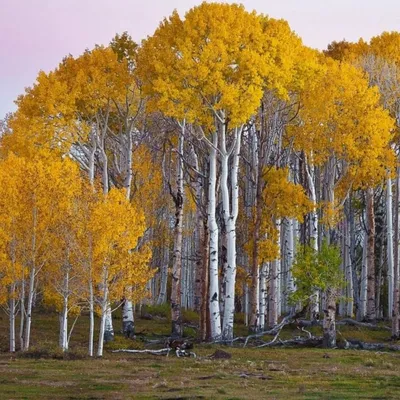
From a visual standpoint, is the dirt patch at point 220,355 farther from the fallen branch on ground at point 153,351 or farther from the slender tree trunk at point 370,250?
the slender tree trunk at point 370,250

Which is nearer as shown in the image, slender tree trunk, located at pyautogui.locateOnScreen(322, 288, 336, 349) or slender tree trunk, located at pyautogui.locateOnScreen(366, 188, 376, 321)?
slender tree trunk, located at pyautogui.locateOnScreen(322, 288, 336, 349)

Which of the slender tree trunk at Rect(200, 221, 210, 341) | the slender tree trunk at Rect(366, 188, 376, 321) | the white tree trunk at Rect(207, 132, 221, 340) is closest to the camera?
the white tree trunk at Rect(207, 132, 221, 340)

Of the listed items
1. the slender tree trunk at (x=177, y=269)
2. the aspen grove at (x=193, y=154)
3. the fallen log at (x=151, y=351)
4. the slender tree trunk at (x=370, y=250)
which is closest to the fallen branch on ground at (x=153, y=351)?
the fallen log at (x=151, y=351)

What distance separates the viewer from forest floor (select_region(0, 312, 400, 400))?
1962 cm

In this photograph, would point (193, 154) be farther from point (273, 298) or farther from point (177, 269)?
point (273, 298)

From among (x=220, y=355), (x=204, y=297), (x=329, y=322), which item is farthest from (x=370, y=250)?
(x=220, y=355)

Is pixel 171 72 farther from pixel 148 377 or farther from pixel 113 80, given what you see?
pixel 148 377

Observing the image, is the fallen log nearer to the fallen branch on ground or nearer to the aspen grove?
the fallen branch on ground

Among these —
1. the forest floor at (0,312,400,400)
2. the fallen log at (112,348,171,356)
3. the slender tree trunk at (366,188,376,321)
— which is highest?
the slender tree trunk at (366,188,376,321)

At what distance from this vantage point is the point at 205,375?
23844 millimetres

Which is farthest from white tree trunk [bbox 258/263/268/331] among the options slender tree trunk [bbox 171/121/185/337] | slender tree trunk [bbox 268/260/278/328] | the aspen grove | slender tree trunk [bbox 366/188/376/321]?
slender tree trunk [bbox 366/188/376/321]

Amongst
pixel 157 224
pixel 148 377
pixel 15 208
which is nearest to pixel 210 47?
pixel 15 208

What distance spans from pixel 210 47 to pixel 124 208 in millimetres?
8341

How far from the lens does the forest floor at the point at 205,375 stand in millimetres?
19625
